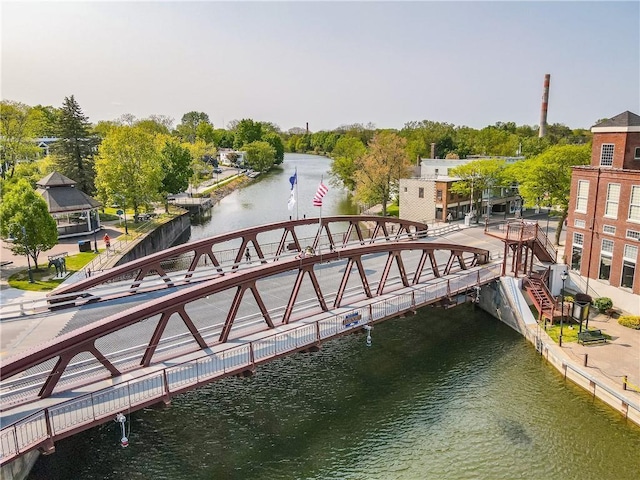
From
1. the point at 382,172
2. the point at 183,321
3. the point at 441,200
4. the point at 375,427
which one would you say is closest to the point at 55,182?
the point at 183,321

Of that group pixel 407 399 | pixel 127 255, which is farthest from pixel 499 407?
pixel 127 255

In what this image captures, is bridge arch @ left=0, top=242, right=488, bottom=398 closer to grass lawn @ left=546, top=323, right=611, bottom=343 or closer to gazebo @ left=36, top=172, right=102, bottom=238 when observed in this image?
grass lawn @ left=546, top=323, right=611, bottom=343

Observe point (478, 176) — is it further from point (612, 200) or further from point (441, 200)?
point (612, 200)

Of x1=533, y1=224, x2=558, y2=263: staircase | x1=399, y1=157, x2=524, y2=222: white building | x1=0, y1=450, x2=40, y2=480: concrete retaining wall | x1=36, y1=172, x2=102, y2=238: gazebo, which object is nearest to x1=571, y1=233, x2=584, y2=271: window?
x1=533, y1=224, x2=558, y2=263: staircase

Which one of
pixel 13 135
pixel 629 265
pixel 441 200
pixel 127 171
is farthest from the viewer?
pixel 13 135

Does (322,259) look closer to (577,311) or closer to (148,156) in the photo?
(577,311)

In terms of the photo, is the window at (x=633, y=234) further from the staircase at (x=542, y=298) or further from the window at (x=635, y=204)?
the staircase at (x=542, y=298)

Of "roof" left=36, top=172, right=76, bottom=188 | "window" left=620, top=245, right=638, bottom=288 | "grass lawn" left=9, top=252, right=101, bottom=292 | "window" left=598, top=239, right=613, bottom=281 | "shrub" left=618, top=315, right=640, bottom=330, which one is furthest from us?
"roof" left=36, top=172, right=76, bottom=188
